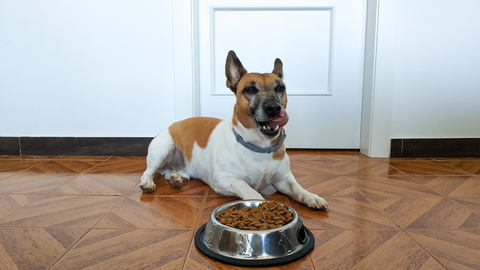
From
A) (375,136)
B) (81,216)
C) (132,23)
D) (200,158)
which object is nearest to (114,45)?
(132,23)

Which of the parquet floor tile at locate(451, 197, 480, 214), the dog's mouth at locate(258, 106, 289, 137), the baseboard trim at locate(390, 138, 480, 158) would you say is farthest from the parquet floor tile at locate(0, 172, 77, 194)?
the baseboard trim at locate(390, 138, 480, 158)

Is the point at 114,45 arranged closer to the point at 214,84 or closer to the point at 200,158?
the point at 214,84

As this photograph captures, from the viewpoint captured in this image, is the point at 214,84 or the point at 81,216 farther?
the point at 214,84

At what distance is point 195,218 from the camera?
57.3 inches

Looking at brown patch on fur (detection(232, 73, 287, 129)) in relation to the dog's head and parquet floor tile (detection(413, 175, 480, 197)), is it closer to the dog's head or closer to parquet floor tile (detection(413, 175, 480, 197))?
the dog's head

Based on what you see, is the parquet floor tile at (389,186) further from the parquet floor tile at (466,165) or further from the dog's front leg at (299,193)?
the parquet floor tile at (466,165)

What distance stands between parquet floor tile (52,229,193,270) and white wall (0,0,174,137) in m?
1.70

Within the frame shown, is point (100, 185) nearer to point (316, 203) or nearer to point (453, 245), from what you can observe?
point (316, 203)

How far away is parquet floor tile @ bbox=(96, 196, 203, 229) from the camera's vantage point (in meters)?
1.37

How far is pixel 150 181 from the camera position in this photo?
1909 millimetres

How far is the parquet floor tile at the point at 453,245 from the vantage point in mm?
1040

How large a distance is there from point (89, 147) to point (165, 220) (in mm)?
1820

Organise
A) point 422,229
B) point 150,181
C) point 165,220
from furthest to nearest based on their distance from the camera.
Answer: point 150,181, point 165,220, point 422,229

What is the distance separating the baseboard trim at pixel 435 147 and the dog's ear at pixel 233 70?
5.64ft
